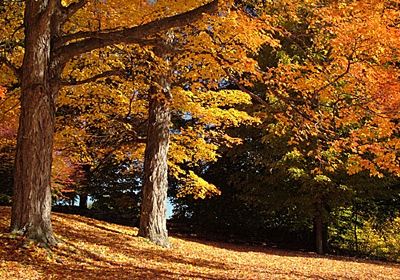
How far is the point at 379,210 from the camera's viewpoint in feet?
63.4

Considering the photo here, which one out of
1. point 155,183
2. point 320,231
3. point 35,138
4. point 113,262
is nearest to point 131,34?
point 35,138

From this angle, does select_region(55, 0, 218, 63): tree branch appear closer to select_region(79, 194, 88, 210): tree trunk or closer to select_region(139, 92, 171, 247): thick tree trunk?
select_region(139, 92, 171, 247): thick tree trunk

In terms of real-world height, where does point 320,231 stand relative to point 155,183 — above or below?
below

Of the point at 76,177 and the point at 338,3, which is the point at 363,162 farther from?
the point at 76,177

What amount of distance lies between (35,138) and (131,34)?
2.24 m

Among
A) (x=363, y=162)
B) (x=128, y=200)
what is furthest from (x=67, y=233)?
(x=128, y=200)

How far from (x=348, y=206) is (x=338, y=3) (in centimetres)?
1235

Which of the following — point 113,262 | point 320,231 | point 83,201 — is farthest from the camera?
point 83,201

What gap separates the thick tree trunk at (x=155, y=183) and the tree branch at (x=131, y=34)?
3.21 metres

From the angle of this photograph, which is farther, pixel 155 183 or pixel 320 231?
pixel 320 231

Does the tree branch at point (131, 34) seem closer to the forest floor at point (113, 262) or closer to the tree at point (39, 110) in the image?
the tree at point (39, 110)

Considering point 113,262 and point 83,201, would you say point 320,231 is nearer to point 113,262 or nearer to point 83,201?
point 83,201

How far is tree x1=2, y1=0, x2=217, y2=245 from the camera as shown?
7.36 meters

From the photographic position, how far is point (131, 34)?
A: 7.23 meters
